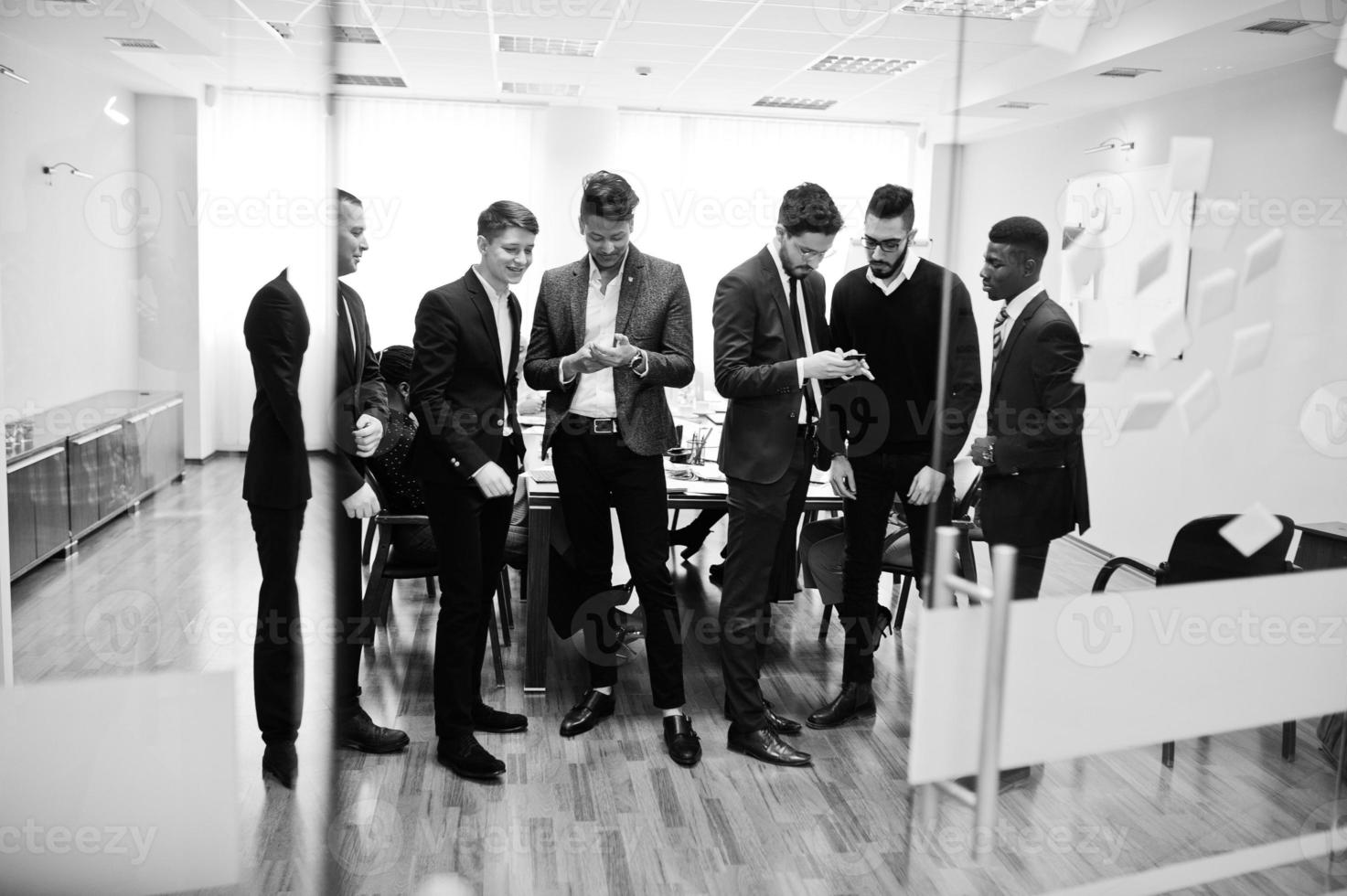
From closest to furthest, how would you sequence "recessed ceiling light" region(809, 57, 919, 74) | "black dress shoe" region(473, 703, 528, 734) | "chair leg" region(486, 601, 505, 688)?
"black dress shoe" region(473, 703, 528, 734), "chair leg" region(486, 601, 505, 688), "recessed ceiling light" region(809, 57, 919, 74)

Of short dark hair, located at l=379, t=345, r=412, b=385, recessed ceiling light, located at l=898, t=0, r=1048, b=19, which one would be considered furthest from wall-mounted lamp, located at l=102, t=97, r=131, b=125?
recessed ceiling light, located at l=898, t=0, r=1048, b=19

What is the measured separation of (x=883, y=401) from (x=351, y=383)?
4.76 feet

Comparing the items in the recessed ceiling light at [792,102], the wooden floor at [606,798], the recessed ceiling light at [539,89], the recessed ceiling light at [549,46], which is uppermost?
the recessed ceiling light at [792,102]

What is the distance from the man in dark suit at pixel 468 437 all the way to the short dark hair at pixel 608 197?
171mm

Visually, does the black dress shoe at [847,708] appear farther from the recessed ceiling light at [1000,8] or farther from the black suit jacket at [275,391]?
the recessed ceiling light at [1000,8]

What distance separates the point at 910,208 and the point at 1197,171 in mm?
746

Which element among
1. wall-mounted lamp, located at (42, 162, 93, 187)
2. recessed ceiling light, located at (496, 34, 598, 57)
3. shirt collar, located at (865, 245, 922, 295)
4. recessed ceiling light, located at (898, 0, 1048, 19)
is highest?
recessed ceiling light, located at (496, 34, 598, 57)

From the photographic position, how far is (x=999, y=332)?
6.78 feet

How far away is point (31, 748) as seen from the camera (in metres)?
1.89

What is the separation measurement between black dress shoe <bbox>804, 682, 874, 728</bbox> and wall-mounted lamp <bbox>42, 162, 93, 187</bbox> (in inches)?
94.2

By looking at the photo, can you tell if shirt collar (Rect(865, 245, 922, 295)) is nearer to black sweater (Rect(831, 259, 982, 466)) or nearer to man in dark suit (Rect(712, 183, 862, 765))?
black sweater (Rect(831, 259, 982, 466))

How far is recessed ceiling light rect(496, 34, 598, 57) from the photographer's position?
5691mm

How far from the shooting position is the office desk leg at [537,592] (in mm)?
3289

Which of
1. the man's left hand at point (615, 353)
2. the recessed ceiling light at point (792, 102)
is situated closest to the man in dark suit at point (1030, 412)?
the man's left hand at point (615, 353)
